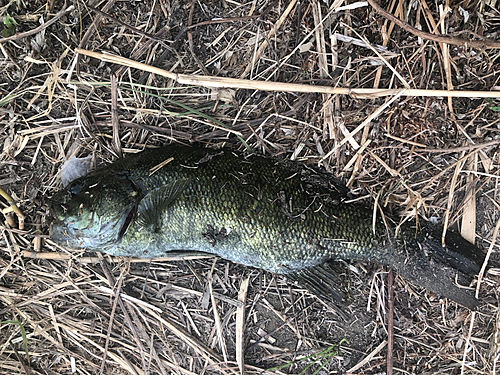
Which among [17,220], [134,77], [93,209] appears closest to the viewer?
[93,209]

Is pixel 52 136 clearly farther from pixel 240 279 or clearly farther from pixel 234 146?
pixel 240 279

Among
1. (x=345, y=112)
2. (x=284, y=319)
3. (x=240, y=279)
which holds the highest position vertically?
(x=345, y=112)

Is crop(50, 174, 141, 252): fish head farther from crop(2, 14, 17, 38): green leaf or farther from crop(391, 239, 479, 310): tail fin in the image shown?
crop(391, 239, 479, 310): tail fin

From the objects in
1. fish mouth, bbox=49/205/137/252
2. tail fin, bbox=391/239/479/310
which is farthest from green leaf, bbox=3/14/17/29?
tail fin, bbox=391/239/479/310

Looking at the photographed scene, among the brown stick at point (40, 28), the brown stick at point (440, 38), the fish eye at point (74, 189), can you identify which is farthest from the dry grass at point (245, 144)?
the fish eye at point (74, 189)

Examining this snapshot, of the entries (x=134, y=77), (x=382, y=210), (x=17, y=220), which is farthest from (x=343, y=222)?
(x=17, y=220)

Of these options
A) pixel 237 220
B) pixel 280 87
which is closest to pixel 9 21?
pixel 280 87

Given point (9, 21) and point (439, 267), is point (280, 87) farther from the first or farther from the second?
point (9, 21)
